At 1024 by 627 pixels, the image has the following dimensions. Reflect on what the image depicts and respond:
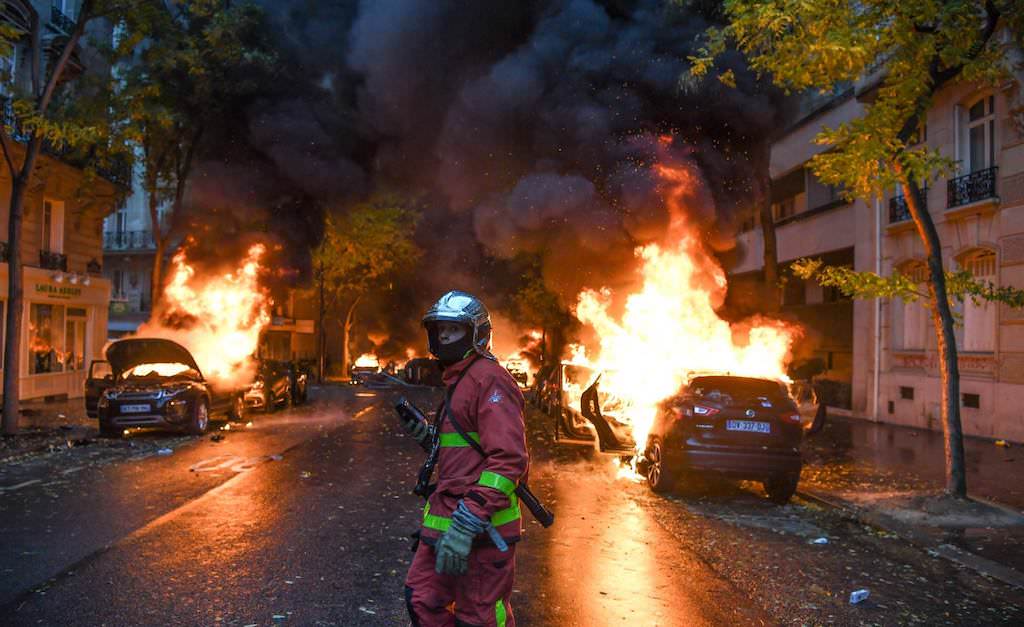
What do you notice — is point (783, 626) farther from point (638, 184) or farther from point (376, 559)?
point (638, 184)

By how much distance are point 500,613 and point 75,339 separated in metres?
24.5

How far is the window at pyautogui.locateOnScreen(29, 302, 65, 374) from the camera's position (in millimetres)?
21484

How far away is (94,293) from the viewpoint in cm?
2455

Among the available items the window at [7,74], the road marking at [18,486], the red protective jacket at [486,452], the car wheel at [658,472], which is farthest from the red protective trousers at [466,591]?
the window at [7,74]

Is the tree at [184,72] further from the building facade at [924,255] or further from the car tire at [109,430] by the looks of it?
the building facade at [924,255]

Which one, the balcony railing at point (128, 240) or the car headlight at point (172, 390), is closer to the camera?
the car headlight at point (172, 390)

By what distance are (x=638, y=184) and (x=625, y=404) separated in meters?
3.92

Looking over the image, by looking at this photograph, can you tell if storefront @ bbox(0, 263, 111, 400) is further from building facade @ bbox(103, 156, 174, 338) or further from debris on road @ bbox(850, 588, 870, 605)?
debris on road @ bbox(850, 588, 870, 605)

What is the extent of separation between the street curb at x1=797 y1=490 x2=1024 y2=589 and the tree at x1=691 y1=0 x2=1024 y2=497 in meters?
1.15

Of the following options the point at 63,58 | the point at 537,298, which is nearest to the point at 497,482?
the point at 63,58

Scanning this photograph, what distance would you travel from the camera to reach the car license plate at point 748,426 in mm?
8922

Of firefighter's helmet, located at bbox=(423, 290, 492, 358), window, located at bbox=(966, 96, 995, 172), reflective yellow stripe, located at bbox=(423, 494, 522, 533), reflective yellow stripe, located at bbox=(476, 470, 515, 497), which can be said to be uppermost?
window, located at bbox=(966, 96, 995, 172)

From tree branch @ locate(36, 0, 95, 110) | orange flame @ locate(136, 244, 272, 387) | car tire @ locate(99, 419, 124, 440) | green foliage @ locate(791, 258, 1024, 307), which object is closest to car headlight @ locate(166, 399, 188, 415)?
car tire @ locate(99, 419, 124, 440)

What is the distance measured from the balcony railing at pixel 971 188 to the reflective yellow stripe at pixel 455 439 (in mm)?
15012
